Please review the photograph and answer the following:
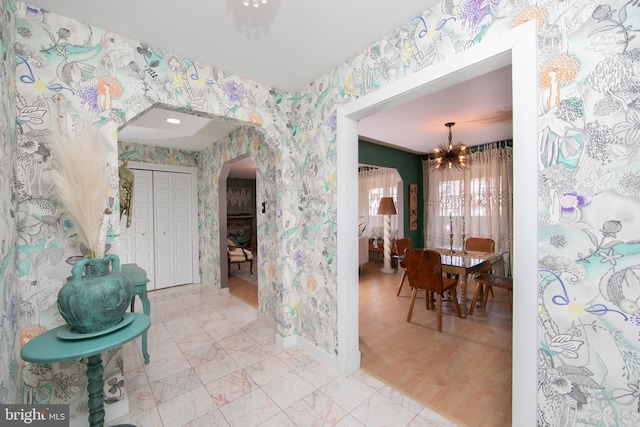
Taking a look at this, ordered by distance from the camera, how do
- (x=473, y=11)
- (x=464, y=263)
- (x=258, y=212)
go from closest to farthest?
(x=473, y=11), (x=464, y=263), (x=258, y=212)

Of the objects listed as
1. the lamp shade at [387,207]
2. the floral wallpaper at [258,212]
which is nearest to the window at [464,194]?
the lamp shade at [387,207]

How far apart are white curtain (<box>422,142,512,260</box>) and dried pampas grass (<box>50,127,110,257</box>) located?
4.31 m

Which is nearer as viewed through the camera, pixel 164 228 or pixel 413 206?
pixel 164 228

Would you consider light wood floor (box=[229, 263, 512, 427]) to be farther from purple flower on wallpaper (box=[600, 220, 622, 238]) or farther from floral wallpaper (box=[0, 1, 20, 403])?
floral wallpaper (box=[0, 1, 20, 403])

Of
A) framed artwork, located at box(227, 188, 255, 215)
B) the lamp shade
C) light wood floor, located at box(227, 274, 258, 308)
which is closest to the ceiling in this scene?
the lamp shade

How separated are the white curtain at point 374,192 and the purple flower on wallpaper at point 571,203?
15.8 feet

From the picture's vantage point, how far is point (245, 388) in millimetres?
1888

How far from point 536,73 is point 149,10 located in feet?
6.52

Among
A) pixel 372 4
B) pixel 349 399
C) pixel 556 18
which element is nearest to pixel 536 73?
pixel 556 18

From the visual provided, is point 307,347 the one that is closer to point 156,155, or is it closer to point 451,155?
point 451,155

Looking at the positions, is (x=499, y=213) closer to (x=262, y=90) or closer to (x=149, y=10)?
(x=262, y=90)

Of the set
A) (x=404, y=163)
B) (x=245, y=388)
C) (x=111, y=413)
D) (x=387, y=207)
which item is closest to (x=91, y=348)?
(x=111, y=413)

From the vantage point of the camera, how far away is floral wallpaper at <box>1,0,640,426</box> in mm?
938

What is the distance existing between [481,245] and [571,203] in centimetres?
324
